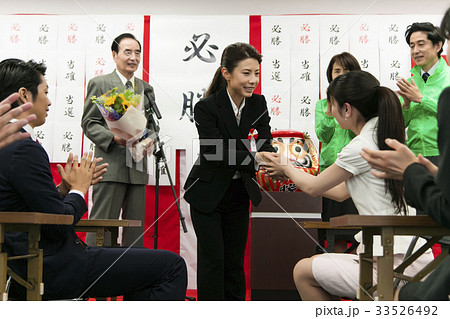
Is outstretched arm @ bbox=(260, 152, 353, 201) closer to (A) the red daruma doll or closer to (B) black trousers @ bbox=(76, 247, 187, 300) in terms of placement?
(B) black trousers @ bbox=(76, 247, 187, 300)

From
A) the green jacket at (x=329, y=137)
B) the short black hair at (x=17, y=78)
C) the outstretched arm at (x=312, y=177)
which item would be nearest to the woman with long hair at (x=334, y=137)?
the green jacket at (x=329, y=137)

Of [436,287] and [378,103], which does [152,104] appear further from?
[436,287]

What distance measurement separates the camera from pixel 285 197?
11.1ft

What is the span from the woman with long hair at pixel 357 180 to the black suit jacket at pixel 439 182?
19.4 inches

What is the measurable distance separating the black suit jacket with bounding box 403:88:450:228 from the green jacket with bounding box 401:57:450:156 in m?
2.00

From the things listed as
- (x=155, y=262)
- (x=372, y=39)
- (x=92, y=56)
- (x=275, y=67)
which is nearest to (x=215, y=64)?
(x=275, y=67)

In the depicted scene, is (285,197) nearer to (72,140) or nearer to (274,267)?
(274,267)

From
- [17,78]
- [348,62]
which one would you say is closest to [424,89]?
[348,62]

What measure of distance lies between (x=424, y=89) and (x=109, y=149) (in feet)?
6.87

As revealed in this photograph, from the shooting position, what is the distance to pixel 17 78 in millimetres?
1764

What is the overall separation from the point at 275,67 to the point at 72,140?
1740 millimetres

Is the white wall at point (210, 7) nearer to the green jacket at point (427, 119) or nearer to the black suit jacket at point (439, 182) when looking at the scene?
the green jacket at point (427, 119)

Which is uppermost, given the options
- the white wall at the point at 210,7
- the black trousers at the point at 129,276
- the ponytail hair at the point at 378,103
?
the white wall at the point at 210,7

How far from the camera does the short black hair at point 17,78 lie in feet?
5.73
